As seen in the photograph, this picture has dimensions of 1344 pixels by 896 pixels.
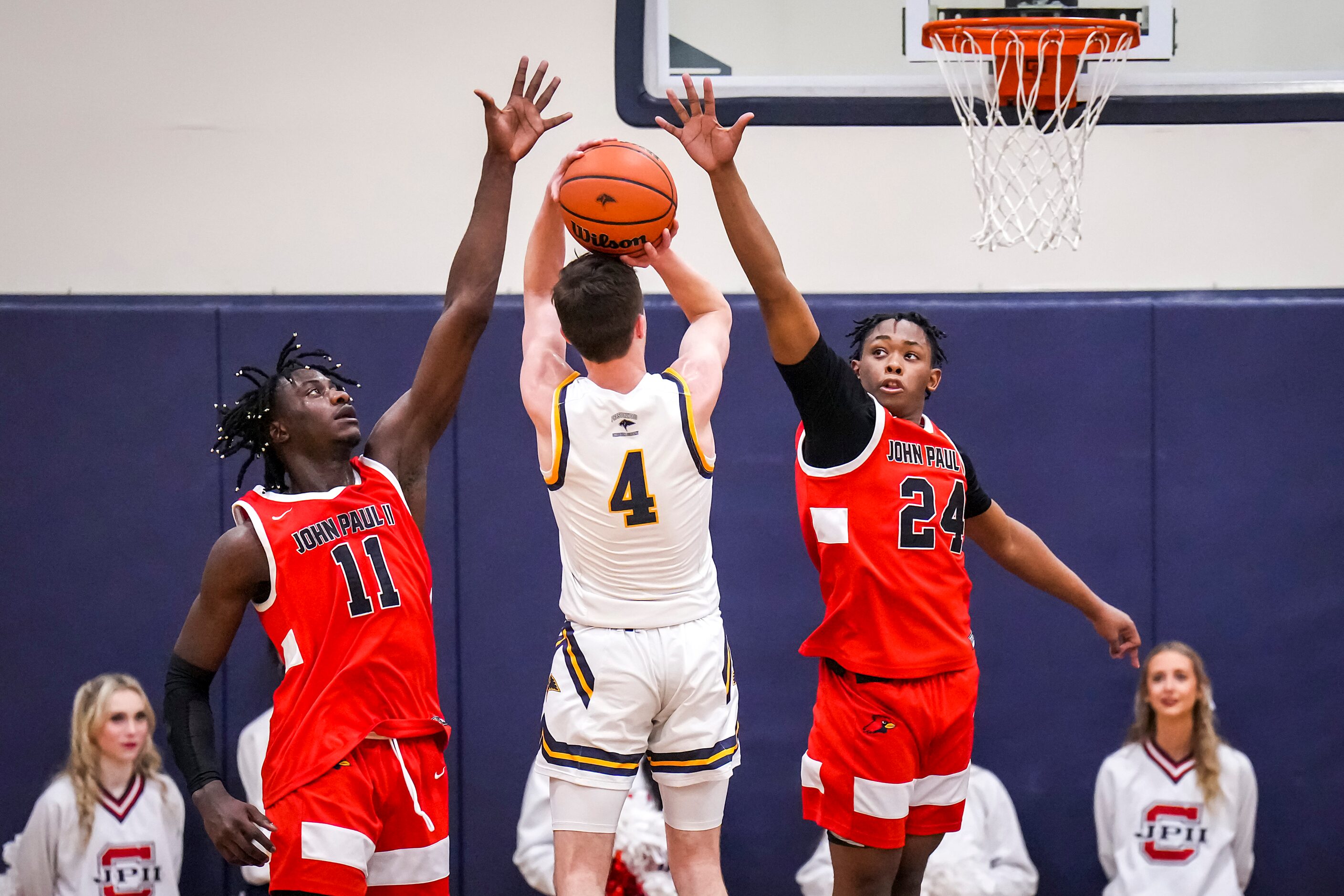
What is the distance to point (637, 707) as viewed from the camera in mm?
3307

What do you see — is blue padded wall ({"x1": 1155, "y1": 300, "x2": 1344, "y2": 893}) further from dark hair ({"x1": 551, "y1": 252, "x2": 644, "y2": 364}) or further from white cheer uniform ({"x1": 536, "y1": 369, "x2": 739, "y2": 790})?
dark hair ({"x1": 551, "y1": 252, "x2": 644, "y2": 364})

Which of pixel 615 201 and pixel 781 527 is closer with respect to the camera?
pixel 615 201

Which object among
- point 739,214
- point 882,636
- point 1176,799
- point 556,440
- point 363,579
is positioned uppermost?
point 739,214

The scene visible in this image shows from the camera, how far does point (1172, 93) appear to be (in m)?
5.84

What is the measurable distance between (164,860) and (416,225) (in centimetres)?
284

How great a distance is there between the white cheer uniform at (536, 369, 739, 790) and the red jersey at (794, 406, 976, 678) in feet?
2.17

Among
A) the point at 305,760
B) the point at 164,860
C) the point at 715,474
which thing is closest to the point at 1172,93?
the point at 715,474

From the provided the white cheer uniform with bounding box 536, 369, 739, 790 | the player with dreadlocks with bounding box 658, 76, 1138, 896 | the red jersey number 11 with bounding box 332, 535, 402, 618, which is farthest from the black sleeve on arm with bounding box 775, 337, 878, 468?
the red jersey number 11 with bounding box 332, 535, 402, 618

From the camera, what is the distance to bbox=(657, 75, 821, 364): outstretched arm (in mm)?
3400

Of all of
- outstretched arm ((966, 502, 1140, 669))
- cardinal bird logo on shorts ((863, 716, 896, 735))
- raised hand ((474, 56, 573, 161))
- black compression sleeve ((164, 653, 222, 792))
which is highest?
raised hand ((474, 56, 573, 161))

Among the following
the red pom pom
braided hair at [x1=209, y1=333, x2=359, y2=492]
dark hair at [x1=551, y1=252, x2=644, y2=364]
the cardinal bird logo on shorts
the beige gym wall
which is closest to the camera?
dark hair at [x1=551, y1=252, x2=644, y2=364]

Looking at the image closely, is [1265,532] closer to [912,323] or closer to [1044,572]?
[1044,572]

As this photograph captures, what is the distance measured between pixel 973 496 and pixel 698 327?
1.23m

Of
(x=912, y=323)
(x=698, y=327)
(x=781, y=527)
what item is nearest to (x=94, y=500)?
(x=781, y=527)
